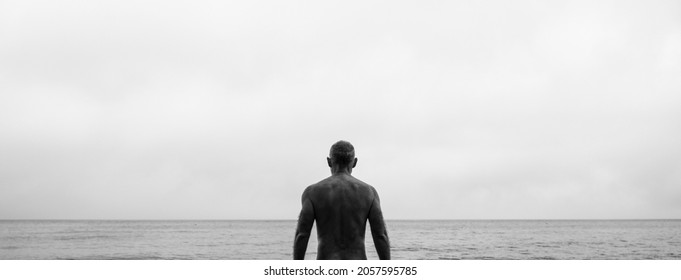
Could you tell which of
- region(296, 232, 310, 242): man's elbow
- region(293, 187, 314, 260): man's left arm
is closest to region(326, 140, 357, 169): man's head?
region(293, 187, 314, 260): man's left arm

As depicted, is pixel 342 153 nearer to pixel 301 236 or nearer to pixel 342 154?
pixel 342 154

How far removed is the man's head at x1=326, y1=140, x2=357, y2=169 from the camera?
4.89m

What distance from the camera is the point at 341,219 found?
4785mm

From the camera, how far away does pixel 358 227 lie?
4.80 m

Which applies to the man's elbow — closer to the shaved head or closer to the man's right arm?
the man's right arm

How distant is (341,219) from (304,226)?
0.32m

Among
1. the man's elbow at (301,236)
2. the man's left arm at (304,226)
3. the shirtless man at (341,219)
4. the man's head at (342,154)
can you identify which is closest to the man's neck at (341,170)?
the man's head at (342,154)

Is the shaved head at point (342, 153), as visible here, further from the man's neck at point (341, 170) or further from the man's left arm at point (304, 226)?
the man's left arm at point (304, 226)

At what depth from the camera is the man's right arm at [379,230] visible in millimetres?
4758

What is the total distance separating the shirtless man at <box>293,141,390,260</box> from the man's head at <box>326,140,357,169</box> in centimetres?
18
